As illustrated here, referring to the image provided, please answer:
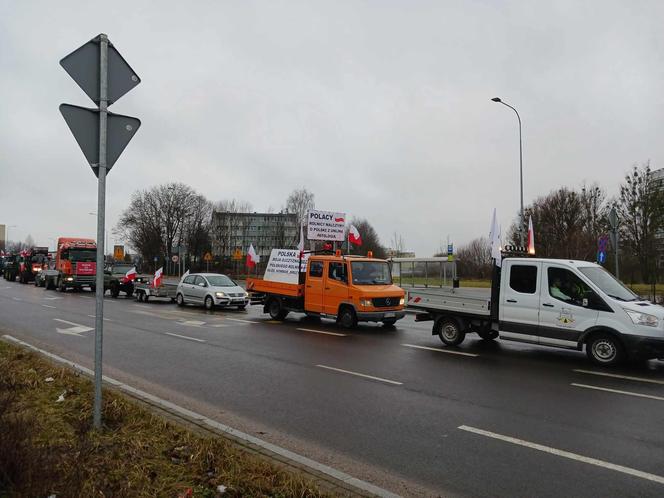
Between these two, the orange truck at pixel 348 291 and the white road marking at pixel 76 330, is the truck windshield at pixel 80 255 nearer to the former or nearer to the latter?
the white road marking at pixel 76 330

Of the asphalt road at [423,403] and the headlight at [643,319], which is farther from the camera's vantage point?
the headlight at [643,319]

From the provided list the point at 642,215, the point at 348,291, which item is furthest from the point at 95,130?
the point at 642,215

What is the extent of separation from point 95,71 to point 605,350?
945cm

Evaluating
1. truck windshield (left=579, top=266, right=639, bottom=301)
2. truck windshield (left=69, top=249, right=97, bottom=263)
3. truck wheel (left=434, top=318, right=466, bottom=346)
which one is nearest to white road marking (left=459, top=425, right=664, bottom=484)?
truck windshield (left=579, top=266, right=639, bottom=301)

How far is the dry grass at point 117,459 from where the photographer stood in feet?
11.4

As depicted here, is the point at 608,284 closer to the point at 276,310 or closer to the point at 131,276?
the point at 276,310

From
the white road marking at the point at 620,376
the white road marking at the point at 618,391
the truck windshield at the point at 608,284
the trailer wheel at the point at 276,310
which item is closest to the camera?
the white road marking at the point at 618,391

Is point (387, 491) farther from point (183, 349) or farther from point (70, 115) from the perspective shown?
point (183, 349)

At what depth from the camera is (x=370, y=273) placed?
51.2 ft

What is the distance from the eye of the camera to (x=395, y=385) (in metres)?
8.00

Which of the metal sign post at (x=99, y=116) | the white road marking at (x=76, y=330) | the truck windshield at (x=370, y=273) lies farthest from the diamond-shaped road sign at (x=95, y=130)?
the truck windshield at (x=370, y=273)

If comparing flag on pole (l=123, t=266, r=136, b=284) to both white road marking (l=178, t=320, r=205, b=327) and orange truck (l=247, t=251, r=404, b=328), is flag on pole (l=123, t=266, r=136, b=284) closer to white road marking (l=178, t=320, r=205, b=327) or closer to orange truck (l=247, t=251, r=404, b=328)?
white road marking (l=178, t=320, r=205, b=327)

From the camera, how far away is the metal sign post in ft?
15.2

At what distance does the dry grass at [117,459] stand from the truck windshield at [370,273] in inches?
394
